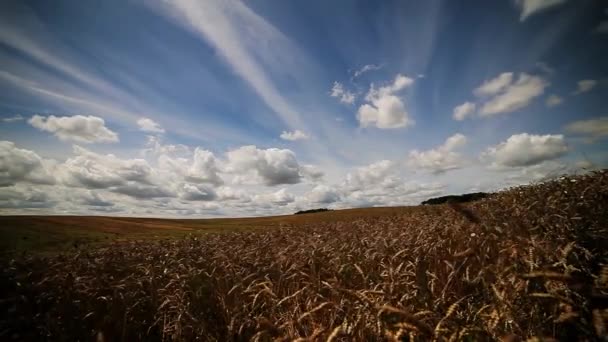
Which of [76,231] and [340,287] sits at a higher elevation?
[340,287]

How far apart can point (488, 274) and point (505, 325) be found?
1448 millimetres

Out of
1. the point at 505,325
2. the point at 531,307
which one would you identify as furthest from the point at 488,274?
the point at 505,325

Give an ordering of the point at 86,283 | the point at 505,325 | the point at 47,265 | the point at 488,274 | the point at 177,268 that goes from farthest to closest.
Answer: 1. the point at 47,265
2. the point at 177,268
3. the point at 86,283
4. the point at 488,274
5. the point at 505,325

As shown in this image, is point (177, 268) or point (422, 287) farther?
point (177, 268)

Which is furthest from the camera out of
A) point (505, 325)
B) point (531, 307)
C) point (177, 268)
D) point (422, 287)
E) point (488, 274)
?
point (177, 268)

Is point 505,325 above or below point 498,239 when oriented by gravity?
below

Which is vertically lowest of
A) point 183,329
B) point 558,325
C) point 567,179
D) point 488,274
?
point 183,329

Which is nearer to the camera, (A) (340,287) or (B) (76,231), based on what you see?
(A) (340,287)

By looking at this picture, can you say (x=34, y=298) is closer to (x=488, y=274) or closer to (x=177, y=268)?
(x=177, y=268)

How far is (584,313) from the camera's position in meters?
3.34

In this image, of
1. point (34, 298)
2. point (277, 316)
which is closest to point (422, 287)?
point (277, 316)

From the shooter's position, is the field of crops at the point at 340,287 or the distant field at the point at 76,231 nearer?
the field of crops at the point at 340,287

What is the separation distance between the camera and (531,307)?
344cm

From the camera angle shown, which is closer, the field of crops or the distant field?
the field of crops
